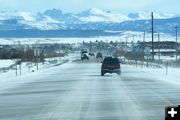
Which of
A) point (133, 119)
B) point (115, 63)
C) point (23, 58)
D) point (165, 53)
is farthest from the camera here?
point (165, 53)

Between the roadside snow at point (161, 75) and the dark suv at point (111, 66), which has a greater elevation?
the dark suv at point (111, 66)

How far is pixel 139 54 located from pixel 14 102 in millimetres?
108964

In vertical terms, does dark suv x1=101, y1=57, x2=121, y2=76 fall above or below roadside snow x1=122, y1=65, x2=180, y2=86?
above

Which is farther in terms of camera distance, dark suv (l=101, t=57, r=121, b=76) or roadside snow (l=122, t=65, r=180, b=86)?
dark suv (l=101, t=57, r=121, b=76)

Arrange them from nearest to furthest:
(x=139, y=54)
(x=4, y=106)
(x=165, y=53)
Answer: (x=4, y=106) → (x=139, y=54) → (x=165, y=53)

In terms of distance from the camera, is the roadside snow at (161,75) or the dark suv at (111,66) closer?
the roadside snow at (161,75)

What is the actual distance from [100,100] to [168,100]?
278 centimetres

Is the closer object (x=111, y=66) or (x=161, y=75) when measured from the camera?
(x=111, y=66)

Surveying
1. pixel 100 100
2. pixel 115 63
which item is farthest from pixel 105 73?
pixel 100 100

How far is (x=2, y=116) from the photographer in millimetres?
18984

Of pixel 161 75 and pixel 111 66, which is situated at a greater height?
pixel 111 66

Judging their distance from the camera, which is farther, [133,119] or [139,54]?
[139,54]

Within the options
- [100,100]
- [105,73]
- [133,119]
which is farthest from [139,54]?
[133,119]

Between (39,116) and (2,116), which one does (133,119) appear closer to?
(39,116)
